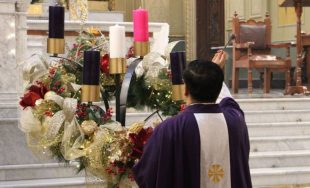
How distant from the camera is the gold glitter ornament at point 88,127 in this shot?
2.64m

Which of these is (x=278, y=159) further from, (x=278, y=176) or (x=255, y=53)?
(x=255, y=53)

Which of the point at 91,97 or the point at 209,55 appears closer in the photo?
the point at 91,97

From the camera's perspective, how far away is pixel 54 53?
278 cm

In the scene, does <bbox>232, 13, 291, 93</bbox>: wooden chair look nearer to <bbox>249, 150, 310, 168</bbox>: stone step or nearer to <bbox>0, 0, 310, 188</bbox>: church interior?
<bbox>0, 0, 310, 188</bbox>: church interior

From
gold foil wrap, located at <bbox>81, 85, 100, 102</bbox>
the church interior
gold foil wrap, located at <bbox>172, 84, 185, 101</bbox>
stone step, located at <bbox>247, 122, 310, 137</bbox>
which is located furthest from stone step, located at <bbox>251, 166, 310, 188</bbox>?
gold foil wrap, located at <bbox>81, 85, 100, 102</bbox>

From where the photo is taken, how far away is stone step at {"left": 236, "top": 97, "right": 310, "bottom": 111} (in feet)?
24.8

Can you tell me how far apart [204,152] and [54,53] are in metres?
0.74

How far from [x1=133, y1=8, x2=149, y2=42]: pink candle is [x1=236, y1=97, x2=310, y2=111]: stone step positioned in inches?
187

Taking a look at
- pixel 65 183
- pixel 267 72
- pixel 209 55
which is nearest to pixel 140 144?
pixel 65 183

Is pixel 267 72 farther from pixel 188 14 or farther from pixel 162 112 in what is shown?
pixel 162 112

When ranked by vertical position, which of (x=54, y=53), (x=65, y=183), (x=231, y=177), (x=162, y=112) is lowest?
(x=65, y=183)

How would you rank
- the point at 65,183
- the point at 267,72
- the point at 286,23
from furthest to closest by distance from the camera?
the point at 286,23, the point at 267,72, the point at 65,183

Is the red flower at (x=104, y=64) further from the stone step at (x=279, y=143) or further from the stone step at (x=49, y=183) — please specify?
the stone step at (x=279, y=143)

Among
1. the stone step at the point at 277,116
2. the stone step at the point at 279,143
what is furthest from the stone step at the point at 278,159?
the stone step at the point at 277,116
